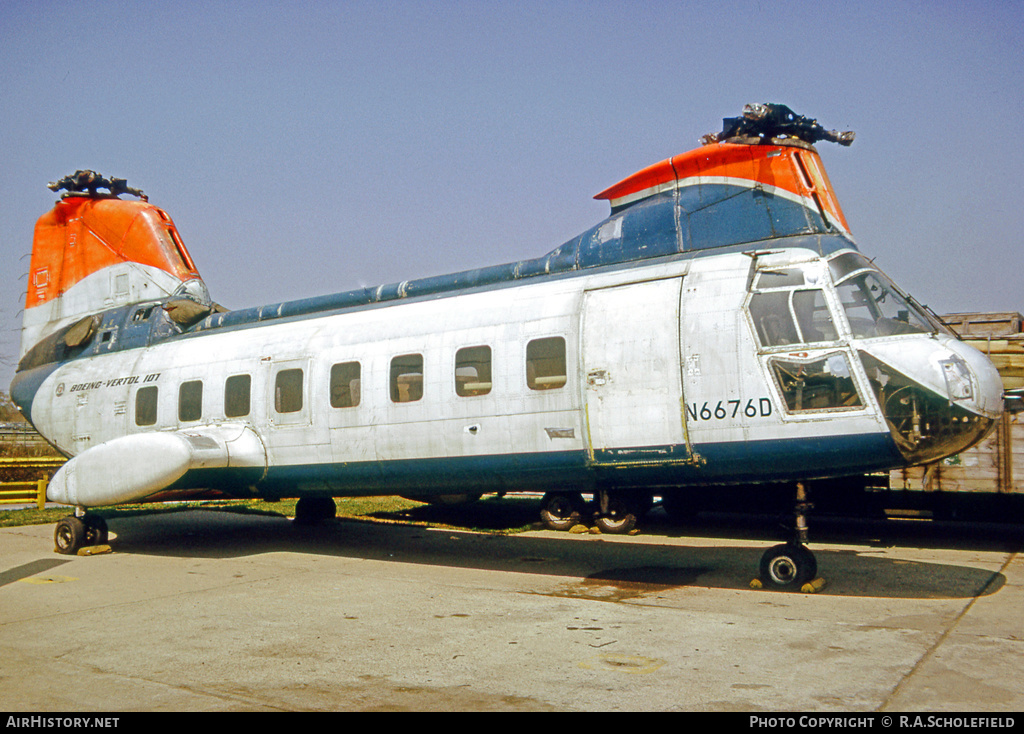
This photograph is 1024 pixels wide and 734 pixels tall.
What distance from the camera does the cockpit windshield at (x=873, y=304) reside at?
7750 millimetres

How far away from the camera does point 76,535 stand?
1198cm

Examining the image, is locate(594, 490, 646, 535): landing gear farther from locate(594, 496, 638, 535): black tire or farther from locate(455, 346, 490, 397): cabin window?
locate(455, 346, 490, 397): cabin window

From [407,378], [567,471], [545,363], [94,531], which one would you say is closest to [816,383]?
[567,471]

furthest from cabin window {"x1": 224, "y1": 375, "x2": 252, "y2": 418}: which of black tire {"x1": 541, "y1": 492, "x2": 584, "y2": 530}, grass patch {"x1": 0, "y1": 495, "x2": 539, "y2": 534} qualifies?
black tire {"x1": 541, "y1": 492, "x2": 584, "y2": 530}

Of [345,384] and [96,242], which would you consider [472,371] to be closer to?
[345,384]

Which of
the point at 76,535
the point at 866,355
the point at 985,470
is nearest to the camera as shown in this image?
the point at 866,355

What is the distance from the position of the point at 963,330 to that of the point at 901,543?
3.57m

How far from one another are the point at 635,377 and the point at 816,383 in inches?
69.0

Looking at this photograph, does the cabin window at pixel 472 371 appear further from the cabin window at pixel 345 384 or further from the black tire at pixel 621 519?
the black tire at pixel 621 519

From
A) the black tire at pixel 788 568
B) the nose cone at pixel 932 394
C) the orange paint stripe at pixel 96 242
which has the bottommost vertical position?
the black tire at pixel 788 568

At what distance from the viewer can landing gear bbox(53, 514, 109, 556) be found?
39.3 feet

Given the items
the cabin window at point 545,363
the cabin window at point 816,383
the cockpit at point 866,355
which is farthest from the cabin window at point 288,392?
the cabin window at point 816,383

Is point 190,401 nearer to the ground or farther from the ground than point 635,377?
farther from the ground

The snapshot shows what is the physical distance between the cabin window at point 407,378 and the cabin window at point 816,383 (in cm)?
413
